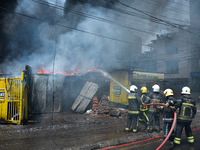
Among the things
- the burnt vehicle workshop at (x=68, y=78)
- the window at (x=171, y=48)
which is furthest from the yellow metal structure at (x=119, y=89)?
the window at (x=171, y=48)

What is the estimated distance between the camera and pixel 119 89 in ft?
36.2

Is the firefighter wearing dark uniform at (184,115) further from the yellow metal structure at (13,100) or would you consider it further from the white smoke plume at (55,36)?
the white smoke plume at (55,36)

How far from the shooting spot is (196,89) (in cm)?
2172

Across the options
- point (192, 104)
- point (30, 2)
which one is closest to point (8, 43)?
point (30, 2)

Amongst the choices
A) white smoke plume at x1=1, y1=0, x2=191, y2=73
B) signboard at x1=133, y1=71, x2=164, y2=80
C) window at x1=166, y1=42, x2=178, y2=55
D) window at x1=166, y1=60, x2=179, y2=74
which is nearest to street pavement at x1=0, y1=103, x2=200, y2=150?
signboard at x1=133, y1=71, x2=164, y2=80

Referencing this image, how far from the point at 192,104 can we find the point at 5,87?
7168 mm

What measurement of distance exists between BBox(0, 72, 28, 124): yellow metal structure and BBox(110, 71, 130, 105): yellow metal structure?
6112 mm

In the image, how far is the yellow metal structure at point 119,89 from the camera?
10656mm

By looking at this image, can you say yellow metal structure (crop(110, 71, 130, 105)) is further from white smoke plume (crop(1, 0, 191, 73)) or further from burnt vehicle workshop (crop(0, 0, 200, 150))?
white smoke plume (crop(1, 0, 191, 73))

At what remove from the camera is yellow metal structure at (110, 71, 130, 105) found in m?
10.7

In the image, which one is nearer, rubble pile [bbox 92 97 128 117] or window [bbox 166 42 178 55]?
rubble pile [bbox 92 97 128 117]

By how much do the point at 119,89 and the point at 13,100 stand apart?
21.9ft

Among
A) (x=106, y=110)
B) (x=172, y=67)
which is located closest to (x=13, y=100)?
(x=106, y=110)

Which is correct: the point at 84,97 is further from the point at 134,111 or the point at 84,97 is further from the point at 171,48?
the point at 171,48
